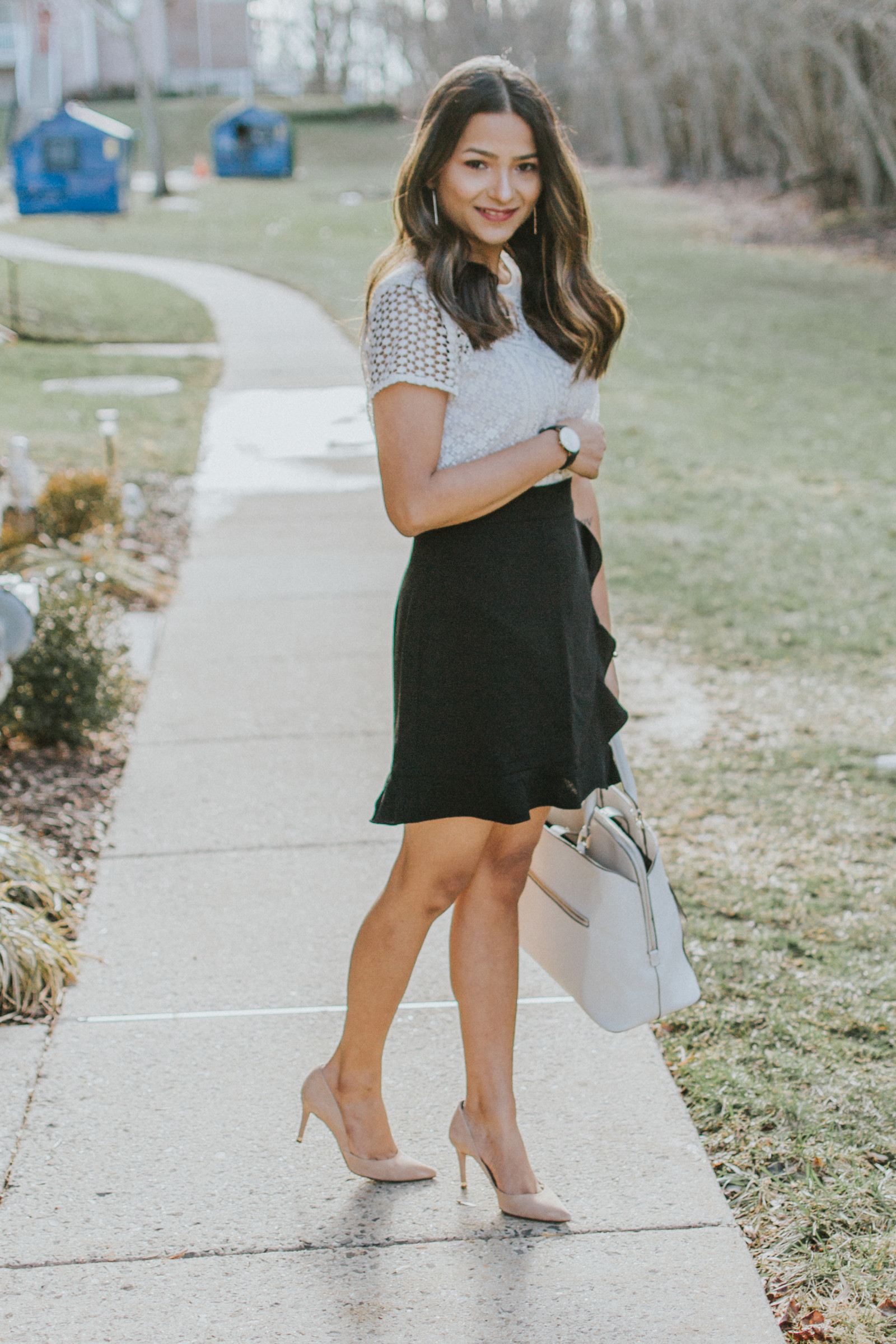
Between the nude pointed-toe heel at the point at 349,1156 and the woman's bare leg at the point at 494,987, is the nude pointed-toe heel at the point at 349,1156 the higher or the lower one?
the lower one

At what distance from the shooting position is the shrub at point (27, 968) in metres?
3.04

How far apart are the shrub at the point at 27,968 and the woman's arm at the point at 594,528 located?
4.92 ft

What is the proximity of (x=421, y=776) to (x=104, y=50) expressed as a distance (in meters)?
68.4

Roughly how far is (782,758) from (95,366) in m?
9.96

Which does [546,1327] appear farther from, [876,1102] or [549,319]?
[549,319]

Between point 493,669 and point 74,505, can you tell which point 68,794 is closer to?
point 493,669

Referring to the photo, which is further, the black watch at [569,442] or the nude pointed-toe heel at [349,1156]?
the nude pointed-toe heel at [349,1156]

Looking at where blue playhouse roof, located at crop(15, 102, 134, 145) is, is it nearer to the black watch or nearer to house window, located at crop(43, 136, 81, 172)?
house window, located at crop(43, 136, 81, 172)

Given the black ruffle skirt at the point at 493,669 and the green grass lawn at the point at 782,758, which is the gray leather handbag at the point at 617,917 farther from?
the green grass lawn at the point at 782,758

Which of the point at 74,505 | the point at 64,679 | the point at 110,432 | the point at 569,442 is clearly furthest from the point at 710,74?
the point at 569,442

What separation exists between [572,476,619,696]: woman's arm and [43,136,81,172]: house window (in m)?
24.0

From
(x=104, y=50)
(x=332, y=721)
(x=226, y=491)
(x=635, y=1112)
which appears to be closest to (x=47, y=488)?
(x=226, y=491)

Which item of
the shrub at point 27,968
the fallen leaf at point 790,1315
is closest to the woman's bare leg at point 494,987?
the fallen leaf at point 790,1315

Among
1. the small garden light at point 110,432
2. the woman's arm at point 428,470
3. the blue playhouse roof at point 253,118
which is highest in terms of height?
the blue playhouse roof at point 253,118
